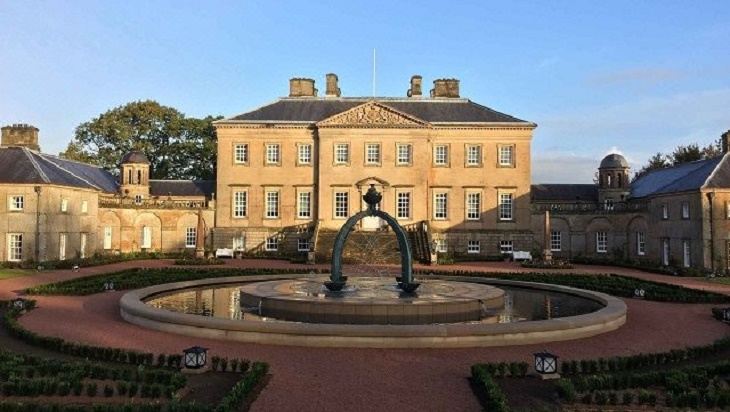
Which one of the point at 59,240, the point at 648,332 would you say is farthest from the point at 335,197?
the point at 648,332

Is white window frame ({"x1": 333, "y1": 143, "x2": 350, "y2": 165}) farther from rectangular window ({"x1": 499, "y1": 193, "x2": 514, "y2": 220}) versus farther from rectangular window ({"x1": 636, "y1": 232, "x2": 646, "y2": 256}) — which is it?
rectangular window ({"x1": 636, "y1": 232, "x2": 646, "y2": 256})

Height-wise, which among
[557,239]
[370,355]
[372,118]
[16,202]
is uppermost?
[372,118]

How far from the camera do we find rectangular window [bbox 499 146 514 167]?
4703 centimetres

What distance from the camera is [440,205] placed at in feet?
154

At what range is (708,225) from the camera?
36.8 m

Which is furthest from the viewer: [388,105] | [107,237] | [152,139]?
[152,139]

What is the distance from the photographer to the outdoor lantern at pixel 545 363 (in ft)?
35.0

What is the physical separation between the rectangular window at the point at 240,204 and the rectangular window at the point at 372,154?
10175 millimetres

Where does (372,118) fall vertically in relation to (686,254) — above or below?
above

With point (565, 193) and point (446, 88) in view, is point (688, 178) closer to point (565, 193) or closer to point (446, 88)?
point (565, 193)

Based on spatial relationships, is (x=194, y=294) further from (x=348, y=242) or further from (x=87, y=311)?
(x=348, y=242)

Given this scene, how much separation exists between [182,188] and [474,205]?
26.2m

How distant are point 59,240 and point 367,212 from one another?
93.5ft

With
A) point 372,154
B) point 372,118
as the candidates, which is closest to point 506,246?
point 372,154
